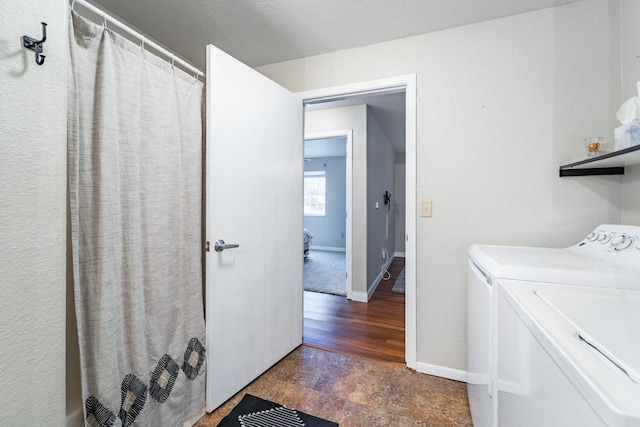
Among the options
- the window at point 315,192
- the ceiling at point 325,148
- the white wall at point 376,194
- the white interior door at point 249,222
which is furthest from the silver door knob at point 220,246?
the window at point 315,192

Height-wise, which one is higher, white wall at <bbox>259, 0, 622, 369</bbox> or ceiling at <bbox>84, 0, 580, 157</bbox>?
ceiling at <bbox>84, 0, 580, 157</bbox>

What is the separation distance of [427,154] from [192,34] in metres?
1.87

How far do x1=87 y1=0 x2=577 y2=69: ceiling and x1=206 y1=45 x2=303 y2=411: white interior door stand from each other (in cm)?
38

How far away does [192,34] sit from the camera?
1.85 m

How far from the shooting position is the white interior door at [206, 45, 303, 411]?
1.41 m

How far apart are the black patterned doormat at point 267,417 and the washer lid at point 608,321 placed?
48.9 inches

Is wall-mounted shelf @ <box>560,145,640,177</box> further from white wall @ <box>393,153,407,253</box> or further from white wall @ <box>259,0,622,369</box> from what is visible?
white wall @ <box>393,153,407,253</box>

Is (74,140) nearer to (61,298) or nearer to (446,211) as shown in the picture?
(61,298)

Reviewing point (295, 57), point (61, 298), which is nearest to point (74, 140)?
point (61, 298)

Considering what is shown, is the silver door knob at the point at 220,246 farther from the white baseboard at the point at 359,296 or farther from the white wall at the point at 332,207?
the white wall at the point at 332,207

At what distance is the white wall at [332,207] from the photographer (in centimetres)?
665

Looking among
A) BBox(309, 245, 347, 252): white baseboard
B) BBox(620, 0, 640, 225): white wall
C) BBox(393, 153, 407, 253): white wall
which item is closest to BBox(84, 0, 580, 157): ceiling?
BBox(620, 0, 640, 225): white wall

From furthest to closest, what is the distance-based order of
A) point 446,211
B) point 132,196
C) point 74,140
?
point 446,211 → point 132,196 → point 74,140

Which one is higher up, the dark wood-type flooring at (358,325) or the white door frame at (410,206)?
the white door frame at (410,206)
